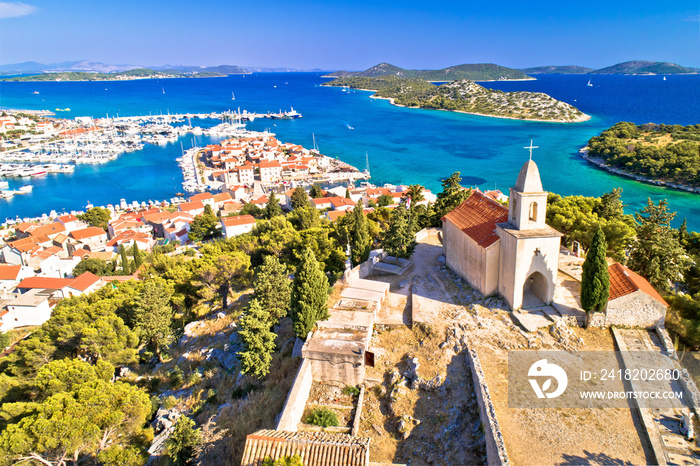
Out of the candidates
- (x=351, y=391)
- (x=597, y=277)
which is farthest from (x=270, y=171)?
(x=597, y=277)

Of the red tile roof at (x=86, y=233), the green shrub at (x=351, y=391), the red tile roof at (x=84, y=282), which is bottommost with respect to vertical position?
the red tile roof at (x=84, y=282)

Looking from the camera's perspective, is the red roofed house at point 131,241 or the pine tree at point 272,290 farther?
the red roofed house at point 131,241

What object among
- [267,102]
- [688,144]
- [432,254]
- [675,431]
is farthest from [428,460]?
[267,102]

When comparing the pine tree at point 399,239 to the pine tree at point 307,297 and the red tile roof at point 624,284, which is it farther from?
the red tile roof at point 624,284

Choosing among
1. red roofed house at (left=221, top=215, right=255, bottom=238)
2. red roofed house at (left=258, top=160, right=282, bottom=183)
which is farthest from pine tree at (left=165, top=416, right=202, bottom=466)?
red roofed house at (left=258, top=160, right=282, bottom=183)

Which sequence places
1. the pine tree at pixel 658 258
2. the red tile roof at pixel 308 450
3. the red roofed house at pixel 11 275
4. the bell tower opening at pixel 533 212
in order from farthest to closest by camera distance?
the red roofed house at pixel 11 275
the pine tree at pixel 658 258
the bell tower opening at pixel 533 212
the red tile roof at pixel 308 450

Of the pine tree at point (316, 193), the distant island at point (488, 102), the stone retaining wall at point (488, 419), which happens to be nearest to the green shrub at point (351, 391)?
the stone retaining wall at point (488, 419)
